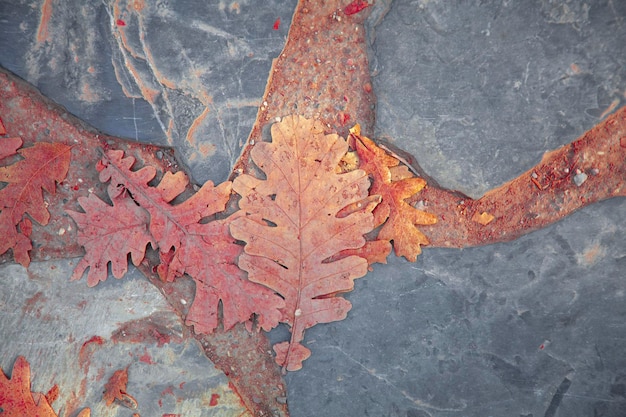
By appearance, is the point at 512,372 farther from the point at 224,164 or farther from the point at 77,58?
the point at 77,58

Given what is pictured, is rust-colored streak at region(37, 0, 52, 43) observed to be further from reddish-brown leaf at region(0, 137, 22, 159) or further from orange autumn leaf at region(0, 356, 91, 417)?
orange autumn leaf at region(0, 356, 91, 417)

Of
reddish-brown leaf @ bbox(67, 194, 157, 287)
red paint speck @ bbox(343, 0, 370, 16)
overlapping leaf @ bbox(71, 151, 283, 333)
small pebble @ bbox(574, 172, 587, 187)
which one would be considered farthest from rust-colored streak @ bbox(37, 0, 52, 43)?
small pebble @ bbox(574, 172, 587, 187)

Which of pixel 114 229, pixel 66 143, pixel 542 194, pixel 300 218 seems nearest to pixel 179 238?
pixel 114 229

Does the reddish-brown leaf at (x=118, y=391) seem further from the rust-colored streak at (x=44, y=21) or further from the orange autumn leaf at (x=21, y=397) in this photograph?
the rust-colored streak at (x=44, y=21)

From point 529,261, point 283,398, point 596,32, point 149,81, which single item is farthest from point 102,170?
point 596,32

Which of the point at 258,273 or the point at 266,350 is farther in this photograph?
the point at 266,350

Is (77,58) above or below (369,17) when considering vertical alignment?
below

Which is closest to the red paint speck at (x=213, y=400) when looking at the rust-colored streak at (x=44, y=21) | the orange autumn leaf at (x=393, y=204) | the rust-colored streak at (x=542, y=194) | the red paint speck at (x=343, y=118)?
the orange autumn leaf at (x=393, y=204)
